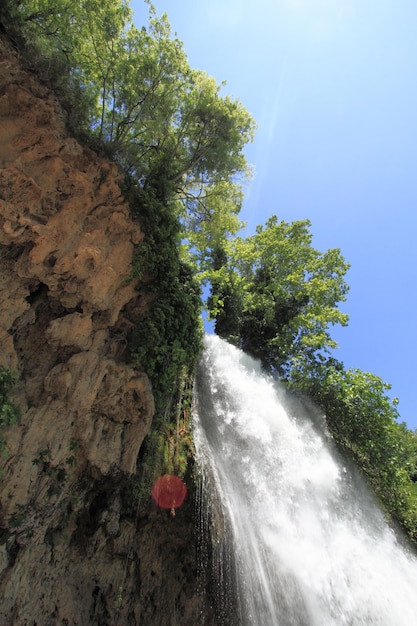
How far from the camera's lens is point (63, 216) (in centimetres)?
738

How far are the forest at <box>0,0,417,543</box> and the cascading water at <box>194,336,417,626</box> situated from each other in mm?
1854

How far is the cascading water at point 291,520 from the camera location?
739cm

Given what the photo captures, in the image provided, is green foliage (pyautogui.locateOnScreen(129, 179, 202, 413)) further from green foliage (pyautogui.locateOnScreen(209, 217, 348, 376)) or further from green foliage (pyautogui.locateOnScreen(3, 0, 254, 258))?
green foliage (pyautogui.locateOnScreen(209, 217, 348, 376))

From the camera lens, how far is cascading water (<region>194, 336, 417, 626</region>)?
7.39 metres

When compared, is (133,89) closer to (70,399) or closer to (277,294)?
(70,399)

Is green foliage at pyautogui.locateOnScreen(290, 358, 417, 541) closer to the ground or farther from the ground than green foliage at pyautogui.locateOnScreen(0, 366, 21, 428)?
farther from the ground

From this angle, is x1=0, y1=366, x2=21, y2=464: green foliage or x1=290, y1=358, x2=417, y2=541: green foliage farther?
x1=290, y1=358, x2=417, y2=541: green foliage

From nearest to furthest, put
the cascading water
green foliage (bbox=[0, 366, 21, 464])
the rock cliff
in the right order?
green foliage (bbox=[0, 366, 21, 464]), the rock cliff, the cascading water

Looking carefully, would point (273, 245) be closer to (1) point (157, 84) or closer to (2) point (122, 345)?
(1) point (157, 84)

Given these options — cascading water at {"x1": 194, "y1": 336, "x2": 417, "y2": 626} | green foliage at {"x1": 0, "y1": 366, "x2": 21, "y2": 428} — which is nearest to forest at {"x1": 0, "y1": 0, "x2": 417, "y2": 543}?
green foliage at {"x1": 0, "y1": 366, "x2": 21, "y2": 428}

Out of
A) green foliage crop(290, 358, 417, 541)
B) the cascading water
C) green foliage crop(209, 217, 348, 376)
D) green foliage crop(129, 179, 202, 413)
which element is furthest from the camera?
green foliage crop(209, 217, 348, 376)

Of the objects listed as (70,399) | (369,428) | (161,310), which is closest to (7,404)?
(70,399)

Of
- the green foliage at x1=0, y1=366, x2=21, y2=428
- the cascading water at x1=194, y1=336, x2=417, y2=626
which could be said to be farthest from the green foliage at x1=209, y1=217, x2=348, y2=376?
the green foliage at x1=0, y1=366, x2=21, y2=428

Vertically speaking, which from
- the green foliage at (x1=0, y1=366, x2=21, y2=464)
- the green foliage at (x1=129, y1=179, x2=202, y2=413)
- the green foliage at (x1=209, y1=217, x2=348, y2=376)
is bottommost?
the green foliage at (x1=0, y1=366, x2=21, y2=464)
